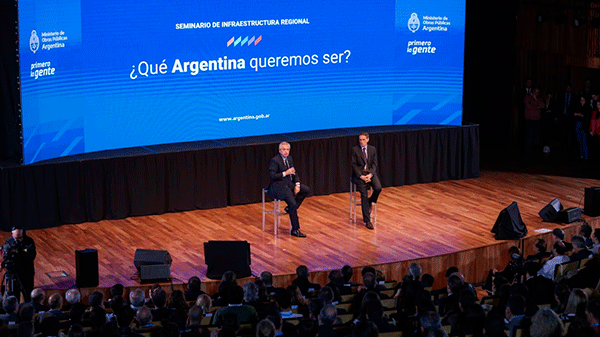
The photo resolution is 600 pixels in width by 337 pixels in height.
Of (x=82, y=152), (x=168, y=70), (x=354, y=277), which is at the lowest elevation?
(x=354, y=277)

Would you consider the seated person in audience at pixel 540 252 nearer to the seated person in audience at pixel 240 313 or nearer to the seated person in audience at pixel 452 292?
the seated person in audience at pixel 452 292

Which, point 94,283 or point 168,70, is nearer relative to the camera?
point 94,283

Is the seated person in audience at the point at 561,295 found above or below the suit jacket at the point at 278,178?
below

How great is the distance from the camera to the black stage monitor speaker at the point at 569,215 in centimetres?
1198

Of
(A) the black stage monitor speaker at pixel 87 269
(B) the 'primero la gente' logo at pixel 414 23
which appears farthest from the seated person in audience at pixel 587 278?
(B) the 'primero la gente' logo at pixel 414 23

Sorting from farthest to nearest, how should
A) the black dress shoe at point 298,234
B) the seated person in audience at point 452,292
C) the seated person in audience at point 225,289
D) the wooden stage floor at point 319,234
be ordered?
the black dress shoe at point 298,234 → the wooden stage floor at point 319,234 → the seated person in audience at point 225,289 → the seated person in audience at point 452,292

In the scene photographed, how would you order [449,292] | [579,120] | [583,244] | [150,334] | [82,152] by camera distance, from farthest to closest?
1. [579,120]
2. [82,152]
3. [583,244]
4. [449,292]
5. [150,334]

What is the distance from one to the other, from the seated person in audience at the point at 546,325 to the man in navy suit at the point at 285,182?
5417 millimetres

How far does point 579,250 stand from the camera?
9312 millimetres

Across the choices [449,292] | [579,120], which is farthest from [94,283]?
[579,120]

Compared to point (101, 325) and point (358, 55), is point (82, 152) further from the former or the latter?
point (101, 325)

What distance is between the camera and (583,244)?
9320 mm

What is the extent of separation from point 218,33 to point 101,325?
658 cm

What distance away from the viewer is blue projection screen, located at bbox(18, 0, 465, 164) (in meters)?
11.5
